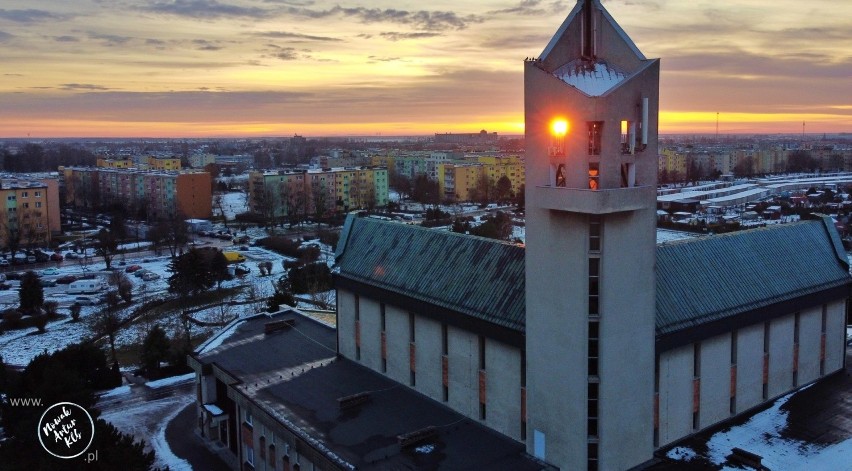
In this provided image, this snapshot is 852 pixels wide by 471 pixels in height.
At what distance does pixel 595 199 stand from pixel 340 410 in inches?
431

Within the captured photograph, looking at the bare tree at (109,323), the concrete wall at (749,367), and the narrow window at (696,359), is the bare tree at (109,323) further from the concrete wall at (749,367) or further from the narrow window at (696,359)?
the concrete wall at (749,367)

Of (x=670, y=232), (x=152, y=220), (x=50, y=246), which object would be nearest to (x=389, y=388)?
(x=670, y=232)

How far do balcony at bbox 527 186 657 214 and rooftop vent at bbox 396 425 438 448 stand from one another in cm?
721

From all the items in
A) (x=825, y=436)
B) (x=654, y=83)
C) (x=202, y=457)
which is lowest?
(x=202, y=457)

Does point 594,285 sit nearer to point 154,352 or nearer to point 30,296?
point 154,352

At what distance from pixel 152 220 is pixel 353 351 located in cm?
7156

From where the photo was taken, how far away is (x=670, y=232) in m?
71.6

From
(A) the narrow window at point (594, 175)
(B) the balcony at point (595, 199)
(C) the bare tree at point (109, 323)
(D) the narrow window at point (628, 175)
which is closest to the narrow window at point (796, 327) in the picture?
(B) the balcony at point (595, 199)

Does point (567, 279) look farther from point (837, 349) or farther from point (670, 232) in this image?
point (670, 232)

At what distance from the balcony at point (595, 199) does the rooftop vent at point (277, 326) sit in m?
16.3

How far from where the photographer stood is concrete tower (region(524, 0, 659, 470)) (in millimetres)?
16859

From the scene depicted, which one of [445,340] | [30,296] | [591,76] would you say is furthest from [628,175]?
[30,296]

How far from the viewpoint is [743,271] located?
71.4ft

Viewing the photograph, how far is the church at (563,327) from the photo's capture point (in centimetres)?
1711
